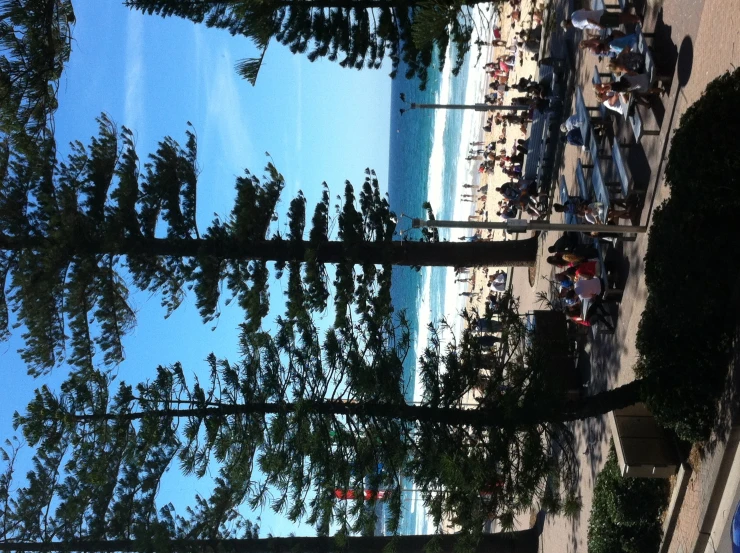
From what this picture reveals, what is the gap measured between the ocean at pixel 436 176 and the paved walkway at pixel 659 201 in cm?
311

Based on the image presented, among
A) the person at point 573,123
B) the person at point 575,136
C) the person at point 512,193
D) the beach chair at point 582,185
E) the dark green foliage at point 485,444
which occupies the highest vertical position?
the person at point 573,123

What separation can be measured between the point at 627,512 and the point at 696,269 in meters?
4.18

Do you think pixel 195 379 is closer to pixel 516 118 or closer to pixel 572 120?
A: pixel 572 120

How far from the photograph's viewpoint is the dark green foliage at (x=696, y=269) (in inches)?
294

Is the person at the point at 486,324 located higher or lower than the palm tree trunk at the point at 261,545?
higher

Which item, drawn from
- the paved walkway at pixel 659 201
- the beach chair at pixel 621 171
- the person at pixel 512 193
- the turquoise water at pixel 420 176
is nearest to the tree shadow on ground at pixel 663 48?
the paved walkway at pixel 659 201

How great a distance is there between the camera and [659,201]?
33.9ft

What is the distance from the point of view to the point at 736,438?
24.9ft

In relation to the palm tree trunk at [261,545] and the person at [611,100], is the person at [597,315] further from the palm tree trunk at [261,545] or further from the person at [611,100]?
the palm tree trunk at [261,545]

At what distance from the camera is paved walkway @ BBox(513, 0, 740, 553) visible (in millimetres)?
8469

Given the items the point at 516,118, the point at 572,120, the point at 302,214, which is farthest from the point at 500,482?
the point at 516,118

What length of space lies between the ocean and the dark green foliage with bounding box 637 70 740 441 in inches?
206

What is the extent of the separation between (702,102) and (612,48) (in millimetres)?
4074

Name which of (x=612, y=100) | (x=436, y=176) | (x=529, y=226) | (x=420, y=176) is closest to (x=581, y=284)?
(x=529, y=226)
